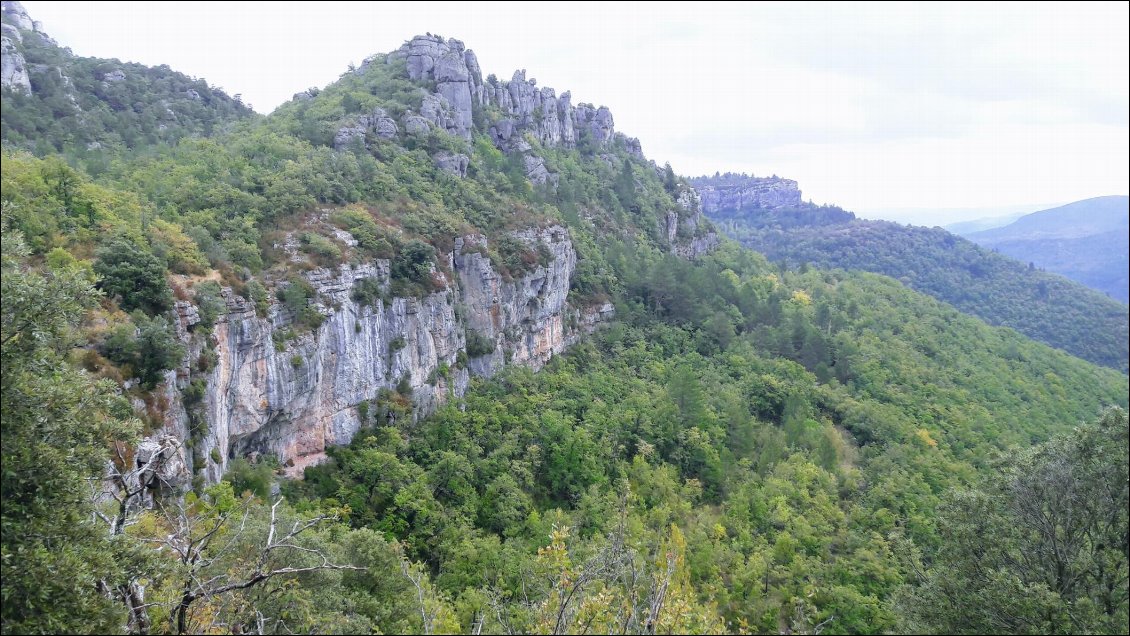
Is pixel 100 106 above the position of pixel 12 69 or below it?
below

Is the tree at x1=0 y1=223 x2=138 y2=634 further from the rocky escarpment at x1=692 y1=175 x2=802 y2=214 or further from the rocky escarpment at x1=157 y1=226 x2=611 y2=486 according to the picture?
the rocky escarpment at x1=692 y1=175 x2=802 y2=214

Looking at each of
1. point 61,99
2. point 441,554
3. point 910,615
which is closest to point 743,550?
point 910,615

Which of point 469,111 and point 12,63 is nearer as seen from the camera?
point 12,63

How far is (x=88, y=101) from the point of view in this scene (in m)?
45.8

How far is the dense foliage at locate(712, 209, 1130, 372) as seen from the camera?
89938mm

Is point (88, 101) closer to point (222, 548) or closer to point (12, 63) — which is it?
point (12, 63)

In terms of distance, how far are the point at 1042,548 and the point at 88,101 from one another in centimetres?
6470

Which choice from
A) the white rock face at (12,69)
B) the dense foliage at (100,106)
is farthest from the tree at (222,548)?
the white rock face at (12,69)

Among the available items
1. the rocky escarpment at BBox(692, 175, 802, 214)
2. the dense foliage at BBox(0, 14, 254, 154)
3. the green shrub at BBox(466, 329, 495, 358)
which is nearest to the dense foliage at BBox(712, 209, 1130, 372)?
the rocky escarpment at BBox(692, 175, 802, 214)

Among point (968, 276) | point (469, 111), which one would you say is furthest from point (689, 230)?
point (968, 276)

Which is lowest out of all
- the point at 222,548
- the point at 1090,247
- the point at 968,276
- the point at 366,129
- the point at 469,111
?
the point at 222,548

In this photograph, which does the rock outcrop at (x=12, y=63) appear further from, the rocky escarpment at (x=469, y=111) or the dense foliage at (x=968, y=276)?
the dense foliage at (x=968, y=276)

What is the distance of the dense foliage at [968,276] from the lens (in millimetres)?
89938

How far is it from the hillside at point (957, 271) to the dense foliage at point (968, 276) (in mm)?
131
